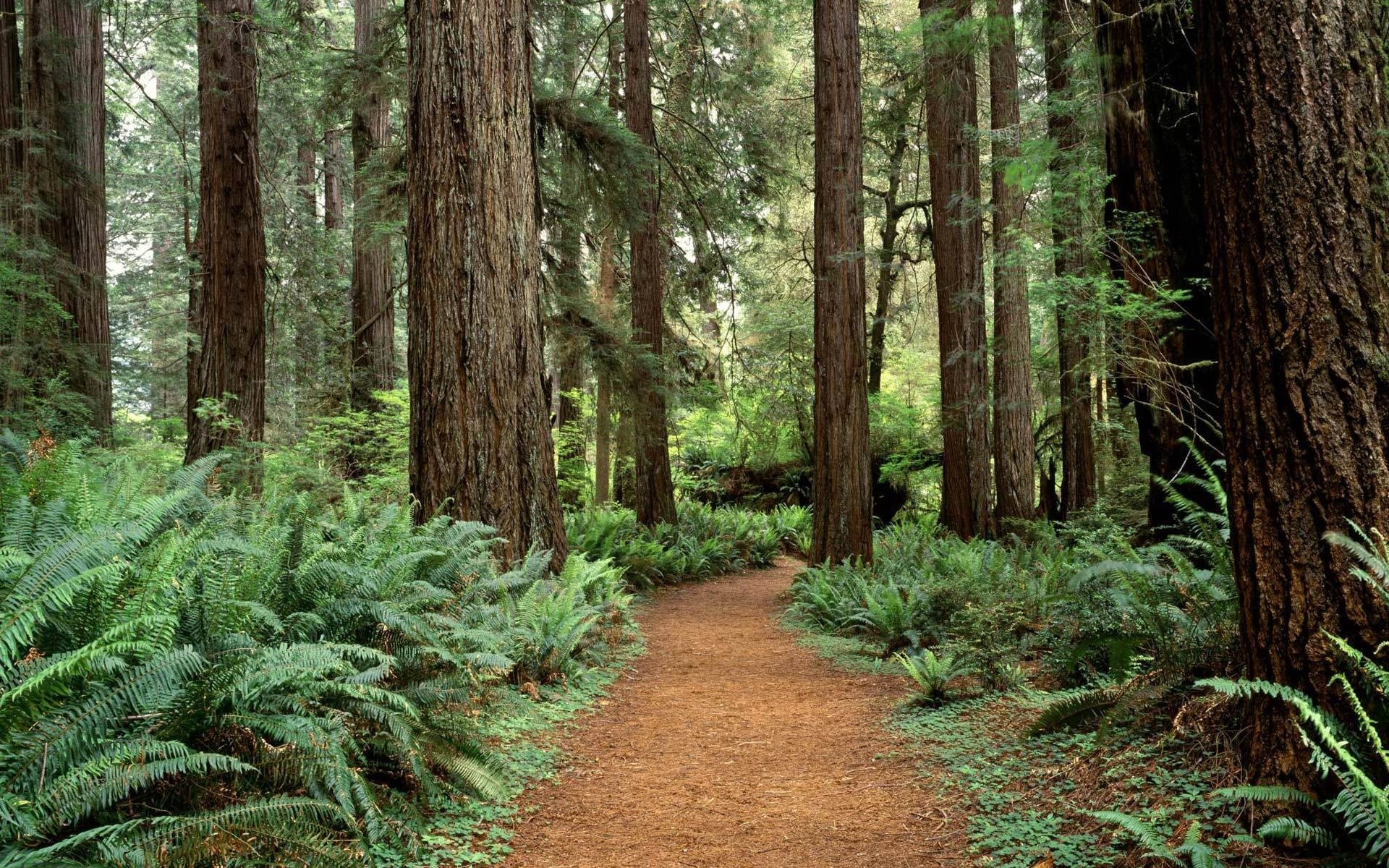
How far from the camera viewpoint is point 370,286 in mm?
13016

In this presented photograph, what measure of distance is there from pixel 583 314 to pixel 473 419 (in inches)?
211

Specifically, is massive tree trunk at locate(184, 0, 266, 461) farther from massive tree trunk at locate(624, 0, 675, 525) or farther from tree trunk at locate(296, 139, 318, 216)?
tree trunk at locate(296, 139, 318, 216)

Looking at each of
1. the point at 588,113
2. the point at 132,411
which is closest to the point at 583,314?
the point at 588,113

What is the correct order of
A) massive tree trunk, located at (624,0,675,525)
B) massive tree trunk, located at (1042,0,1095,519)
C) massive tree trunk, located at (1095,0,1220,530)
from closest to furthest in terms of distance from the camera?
massive tree trunk, located at (1095,0,1220,530), massive tree trunk, located at (1042,0,1095,519), massive tree trunk, located at (624,0,675,525)

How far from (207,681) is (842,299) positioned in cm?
927

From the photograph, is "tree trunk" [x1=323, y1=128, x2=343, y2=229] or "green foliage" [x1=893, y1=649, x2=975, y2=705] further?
"tree trunk" [x1=323, y1=128, x2=343, y2=229]

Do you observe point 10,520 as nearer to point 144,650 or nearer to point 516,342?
point 144,650

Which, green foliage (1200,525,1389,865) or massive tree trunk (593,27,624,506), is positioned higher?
massive tree trunk (593,27,624,506)

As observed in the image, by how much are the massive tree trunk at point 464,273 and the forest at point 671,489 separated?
3 centimetres

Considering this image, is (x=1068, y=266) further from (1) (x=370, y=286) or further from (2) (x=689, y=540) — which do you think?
(1) (x=370, y=286)

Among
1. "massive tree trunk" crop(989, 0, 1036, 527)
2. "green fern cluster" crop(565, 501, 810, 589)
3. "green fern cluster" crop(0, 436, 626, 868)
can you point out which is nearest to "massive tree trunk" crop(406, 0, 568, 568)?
"green fern cluster" crop(0, 436, 626, 868)

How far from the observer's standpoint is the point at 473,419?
6.38m

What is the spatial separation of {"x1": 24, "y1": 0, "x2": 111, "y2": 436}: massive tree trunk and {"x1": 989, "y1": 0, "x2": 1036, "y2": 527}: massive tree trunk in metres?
11.6

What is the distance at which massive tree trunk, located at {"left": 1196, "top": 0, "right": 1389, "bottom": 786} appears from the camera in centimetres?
263
